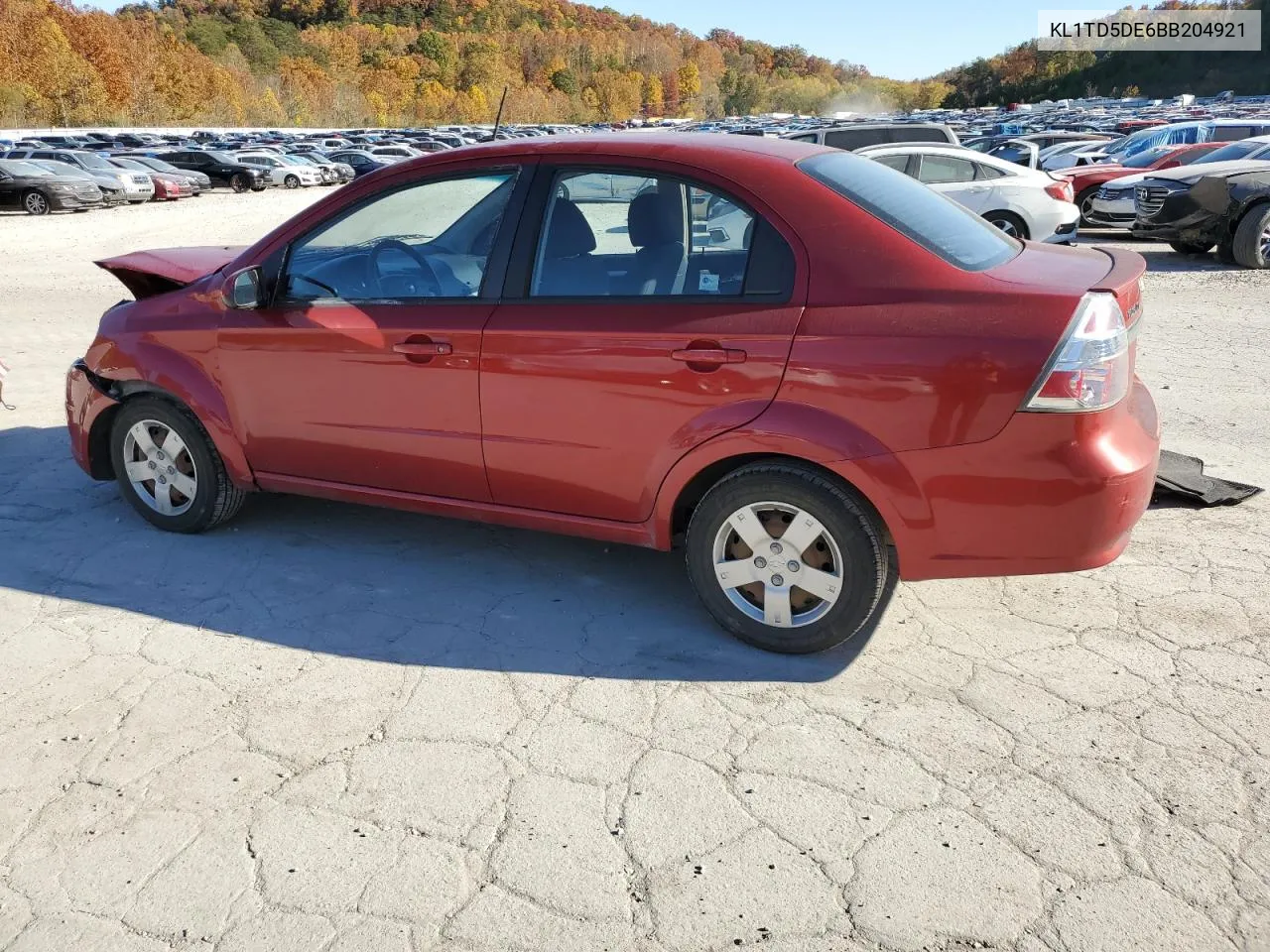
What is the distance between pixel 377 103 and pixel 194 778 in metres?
120

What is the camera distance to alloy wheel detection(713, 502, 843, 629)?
143 inches

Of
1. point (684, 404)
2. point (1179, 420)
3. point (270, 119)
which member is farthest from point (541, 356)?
point (270, 119)

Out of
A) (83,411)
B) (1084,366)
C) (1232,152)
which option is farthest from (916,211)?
(1232,152)

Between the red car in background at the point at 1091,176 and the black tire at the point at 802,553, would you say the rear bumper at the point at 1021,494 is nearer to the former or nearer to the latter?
the black tire at the point at 802,553

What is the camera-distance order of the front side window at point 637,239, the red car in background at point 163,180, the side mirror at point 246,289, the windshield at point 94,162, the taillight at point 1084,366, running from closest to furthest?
the taillight at point 1084,366
the front side window at point 637,239
the side mirror at point 246,289
the windshield at point 94,162
the red car in background at point 163,180

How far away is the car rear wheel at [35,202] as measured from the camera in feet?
80.5

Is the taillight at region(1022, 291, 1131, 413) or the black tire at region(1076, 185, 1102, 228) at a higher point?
the taillight at region(1022, 291, 1131, 413)

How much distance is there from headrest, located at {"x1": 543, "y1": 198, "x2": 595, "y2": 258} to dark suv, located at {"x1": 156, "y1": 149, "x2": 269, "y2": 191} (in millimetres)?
33203

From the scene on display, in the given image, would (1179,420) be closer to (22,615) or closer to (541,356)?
(541,356)

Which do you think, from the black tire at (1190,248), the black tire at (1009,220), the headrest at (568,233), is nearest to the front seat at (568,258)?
the headrest at (568,233)

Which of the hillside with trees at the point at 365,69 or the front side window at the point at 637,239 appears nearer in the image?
the front side window at the point at 637,239

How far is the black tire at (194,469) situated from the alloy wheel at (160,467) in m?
0.01

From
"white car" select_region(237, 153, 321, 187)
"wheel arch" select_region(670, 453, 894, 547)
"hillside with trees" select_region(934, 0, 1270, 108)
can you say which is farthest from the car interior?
"hillside with trees" select_region(934, 0, 1270, 108)

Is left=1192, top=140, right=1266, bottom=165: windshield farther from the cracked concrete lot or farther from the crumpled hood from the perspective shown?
the crumpled hood
